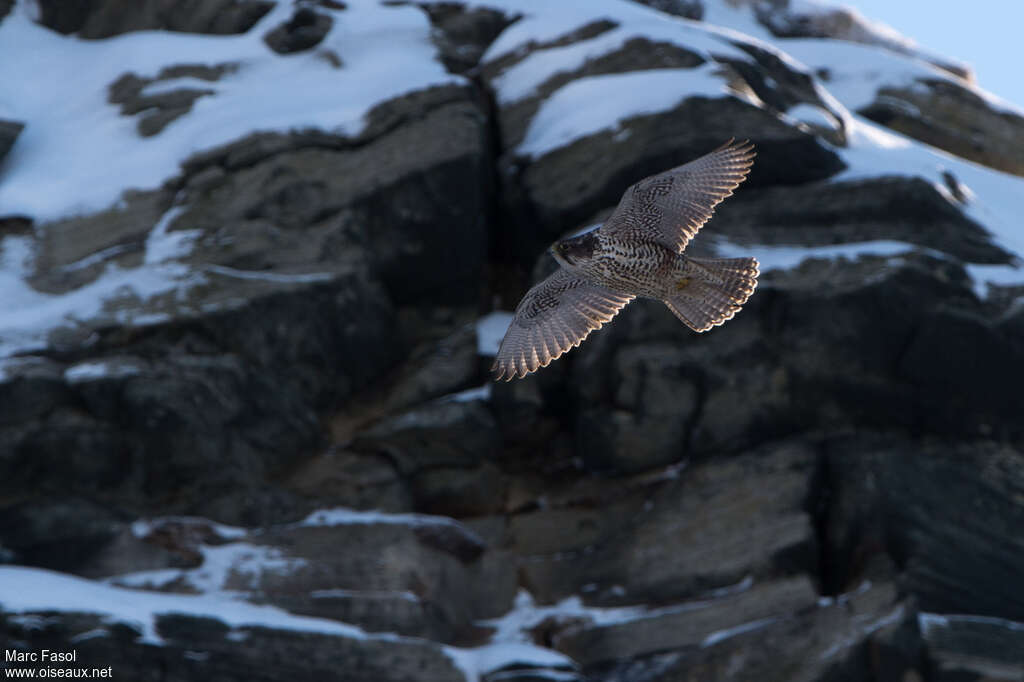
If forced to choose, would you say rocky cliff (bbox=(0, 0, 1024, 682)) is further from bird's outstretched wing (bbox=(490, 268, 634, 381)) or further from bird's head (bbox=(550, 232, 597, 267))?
bird's head (bbox=(550, 232, 597, 267))

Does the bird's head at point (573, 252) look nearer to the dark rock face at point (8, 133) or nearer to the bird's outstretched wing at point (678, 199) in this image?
the bird's outstretched wing at point (678, 199)

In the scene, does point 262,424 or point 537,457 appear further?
point 537,457

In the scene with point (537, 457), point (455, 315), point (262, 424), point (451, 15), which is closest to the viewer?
point (262, 424)

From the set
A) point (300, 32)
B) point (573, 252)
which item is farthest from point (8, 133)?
point (573, 252)

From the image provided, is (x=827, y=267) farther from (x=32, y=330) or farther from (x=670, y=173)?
(x=32, y=330)

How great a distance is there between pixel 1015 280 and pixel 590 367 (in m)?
3.57

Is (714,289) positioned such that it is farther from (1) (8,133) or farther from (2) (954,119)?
(2) (954,119)

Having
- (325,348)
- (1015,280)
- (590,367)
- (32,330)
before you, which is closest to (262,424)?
(325,348)

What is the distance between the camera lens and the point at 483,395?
39.0ft

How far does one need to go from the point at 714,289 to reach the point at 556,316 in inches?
37.1

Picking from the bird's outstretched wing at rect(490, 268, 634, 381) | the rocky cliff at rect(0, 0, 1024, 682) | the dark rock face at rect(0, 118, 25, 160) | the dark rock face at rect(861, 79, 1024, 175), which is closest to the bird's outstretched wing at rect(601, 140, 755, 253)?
the bird's outstretched wing at rect(490, 268, 634, 381)

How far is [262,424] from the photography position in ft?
36.4

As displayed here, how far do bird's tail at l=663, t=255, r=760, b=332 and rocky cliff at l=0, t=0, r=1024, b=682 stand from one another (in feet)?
10.0

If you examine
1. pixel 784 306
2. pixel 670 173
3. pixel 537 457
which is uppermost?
pixel 670 173
